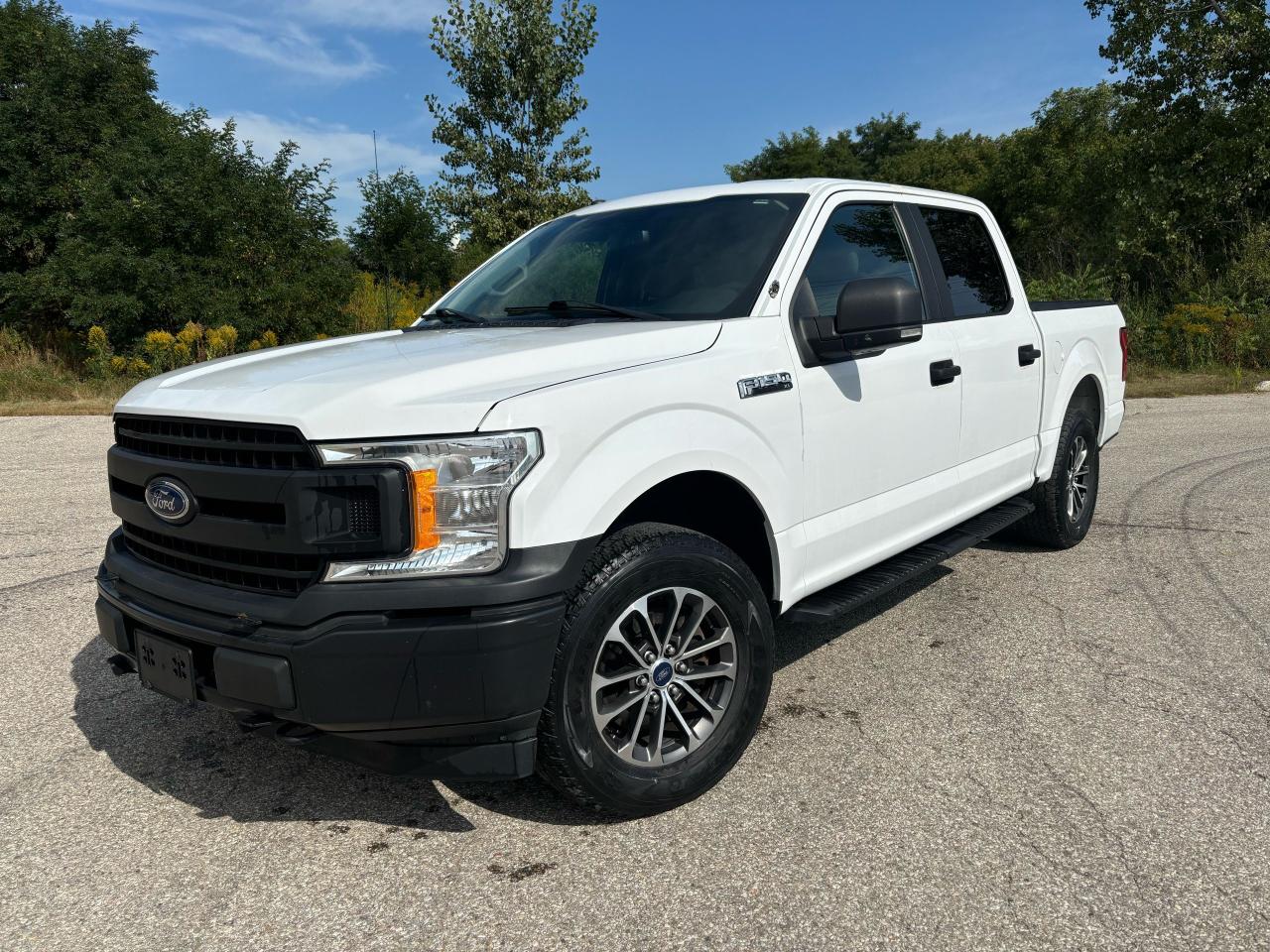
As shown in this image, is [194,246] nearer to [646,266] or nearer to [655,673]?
[646,266]

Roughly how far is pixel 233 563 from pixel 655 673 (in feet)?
4.01

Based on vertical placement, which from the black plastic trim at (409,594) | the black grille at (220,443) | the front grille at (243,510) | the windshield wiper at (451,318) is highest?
the windshield wiper at (451,318)

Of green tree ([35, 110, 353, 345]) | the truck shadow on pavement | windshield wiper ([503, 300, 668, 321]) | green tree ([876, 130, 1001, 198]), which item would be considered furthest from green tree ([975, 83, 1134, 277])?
the truck shadow on pavement

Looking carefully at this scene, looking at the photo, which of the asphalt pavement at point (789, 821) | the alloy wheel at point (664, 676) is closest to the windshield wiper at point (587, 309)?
the alloy wheel at point (664, 676)

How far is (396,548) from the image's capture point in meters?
2.26

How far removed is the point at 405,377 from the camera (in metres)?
2.40

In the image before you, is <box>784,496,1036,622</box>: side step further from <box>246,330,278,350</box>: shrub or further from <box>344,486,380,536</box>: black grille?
<box>246,330,278,350</box>: shrub

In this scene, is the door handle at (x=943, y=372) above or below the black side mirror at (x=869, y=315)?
below

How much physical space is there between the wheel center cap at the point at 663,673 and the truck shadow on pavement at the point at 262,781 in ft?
1.47

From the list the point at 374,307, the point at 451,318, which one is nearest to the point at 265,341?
the point at 374,307

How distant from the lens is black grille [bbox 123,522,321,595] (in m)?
2.36

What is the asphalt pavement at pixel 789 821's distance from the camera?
2.27 metres

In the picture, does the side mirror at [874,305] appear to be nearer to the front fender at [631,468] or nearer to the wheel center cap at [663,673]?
the front fender at [631,468]

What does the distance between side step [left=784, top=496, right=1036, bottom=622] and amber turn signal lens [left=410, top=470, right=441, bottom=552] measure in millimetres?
1510
